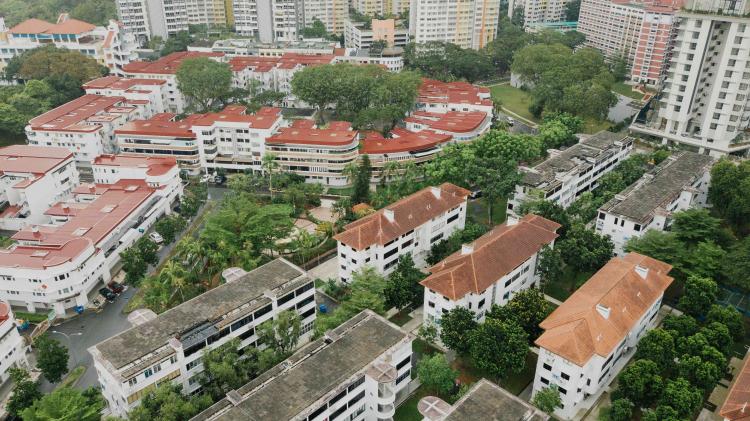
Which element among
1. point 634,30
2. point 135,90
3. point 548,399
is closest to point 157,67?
point 135,90

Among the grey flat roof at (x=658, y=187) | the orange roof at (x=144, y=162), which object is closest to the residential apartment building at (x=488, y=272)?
the grey flat roof at (x=658, y=187)

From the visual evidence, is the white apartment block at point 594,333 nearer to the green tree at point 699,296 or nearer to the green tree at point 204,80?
the green tree at point 699,296

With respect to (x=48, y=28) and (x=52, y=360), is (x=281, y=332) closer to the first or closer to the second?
(x=52, y=360)

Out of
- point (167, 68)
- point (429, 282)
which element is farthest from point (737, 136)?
point (167, 68)

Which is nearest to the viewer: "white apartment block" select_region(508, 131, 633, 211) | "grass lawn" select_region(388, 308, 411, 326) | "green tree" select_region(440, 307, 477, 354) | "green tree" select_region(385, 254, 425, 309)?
"green tree" select_region(440, 307, 477, 354)

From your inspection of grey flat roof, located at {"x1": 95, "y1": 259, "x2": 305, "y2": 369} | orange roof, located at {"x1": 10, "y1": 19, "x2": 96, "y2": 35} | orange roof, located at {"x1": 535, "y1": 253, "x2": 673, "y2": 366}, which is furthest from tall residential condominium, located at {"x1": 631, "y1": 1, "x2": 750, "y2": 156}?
orange roof, located at {"x1": 10, "y1": 19, "x2": 96, "y2": 35}

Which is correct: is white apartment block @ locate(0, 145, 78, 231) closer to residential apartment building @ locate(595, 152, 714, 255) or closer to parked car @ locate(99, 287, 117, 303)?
parked car @ locate(99, 287, 117, 303)
